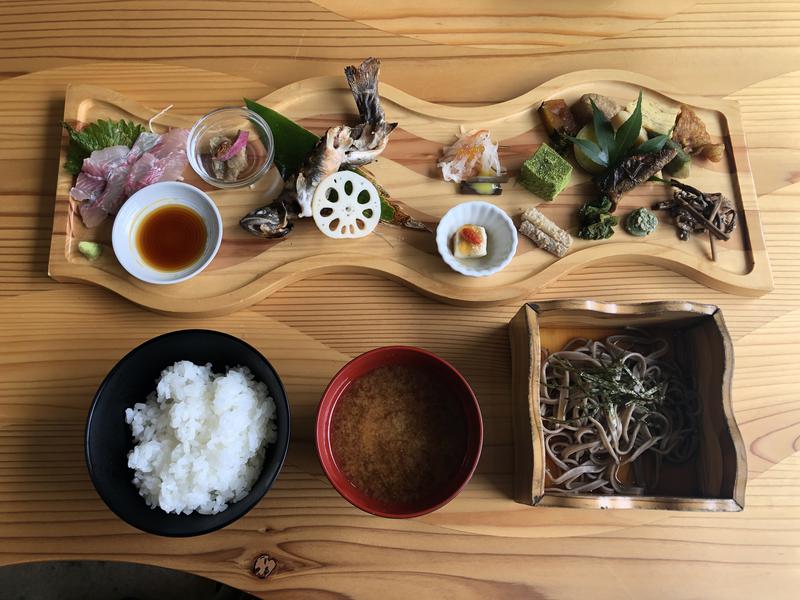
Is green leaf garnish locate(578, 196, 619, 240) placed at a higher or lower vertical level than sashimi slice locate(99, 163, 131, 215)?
lower

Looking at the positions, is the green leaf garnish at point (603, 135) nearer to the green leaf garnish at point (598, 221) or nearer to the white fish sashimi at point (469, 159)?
the green leaf garnish at point (598, 221)

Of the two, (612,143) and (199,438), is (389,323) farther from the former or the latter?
(612,143)

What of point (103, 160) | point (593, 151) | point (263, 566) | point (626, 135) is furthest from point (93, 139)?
point (626, 135)

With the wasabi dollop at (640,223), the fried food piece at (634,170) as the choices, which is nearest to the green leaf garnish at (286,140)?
the fried food piece at (634,170)

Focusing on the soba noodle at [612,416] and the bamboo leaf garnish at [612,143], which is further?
the bamboo leaf garnish at [612,143]

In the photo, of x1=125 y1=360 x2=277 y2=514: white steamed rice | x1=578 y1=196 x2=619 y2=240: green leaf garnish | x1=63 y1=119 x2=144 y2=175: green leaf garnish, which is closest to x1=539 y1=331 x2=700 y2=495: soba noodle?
x1=578 y1=196 x2=619 y2=240: green leaf garnish

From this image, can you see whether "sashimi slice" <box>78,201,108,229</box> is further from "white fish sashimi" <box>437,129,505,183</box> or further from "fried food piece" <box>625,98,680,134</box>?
"fried food piece" <box>625,98,680,134</box>
